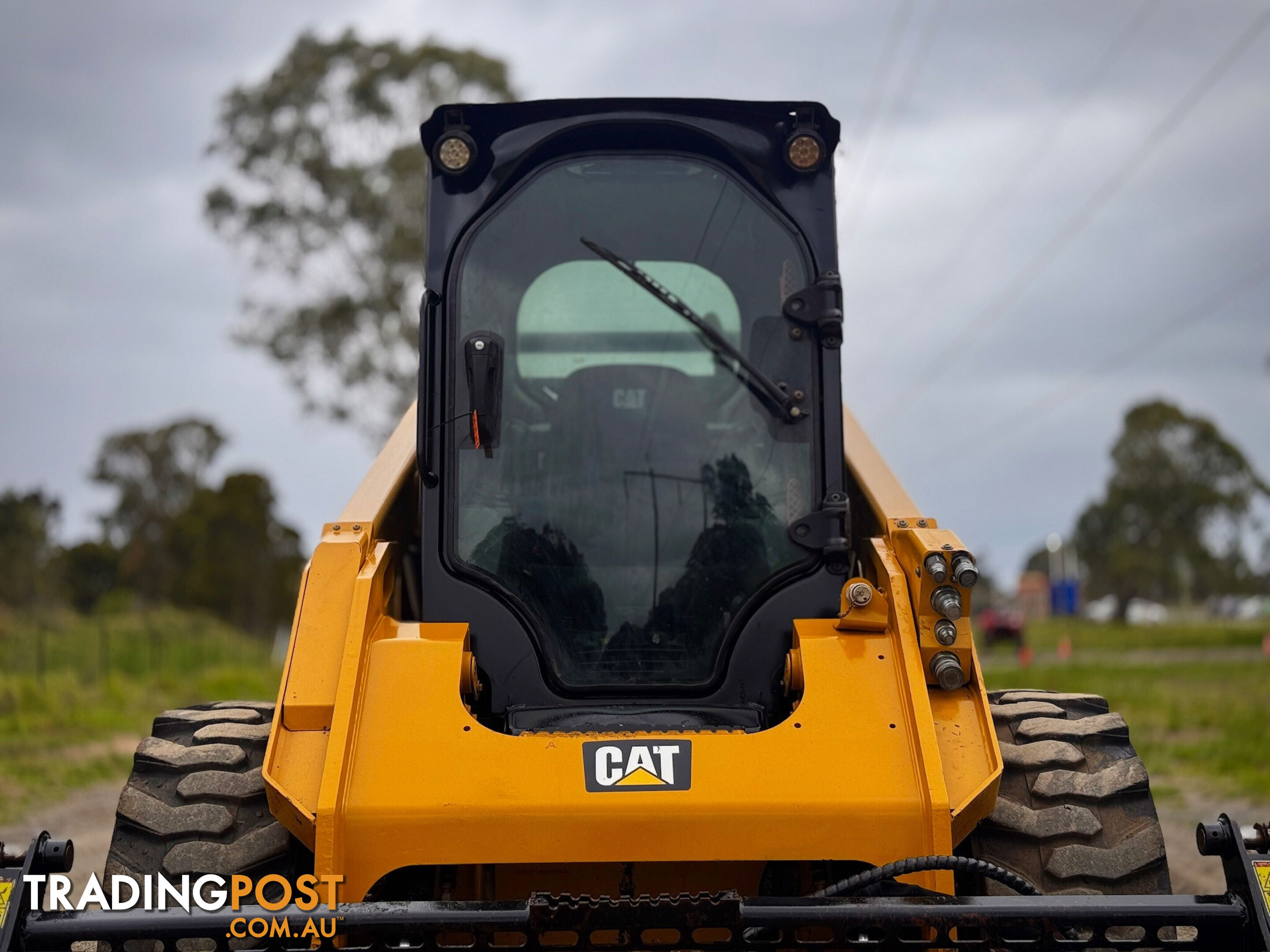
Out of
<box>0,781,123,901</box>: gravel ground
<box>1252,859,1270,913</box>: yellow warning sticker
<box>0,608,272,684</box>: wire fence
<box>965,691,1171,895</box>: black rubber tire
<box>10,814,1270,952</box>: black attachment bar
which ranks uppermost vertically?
<box>0,608,272,684</box>: wire fence

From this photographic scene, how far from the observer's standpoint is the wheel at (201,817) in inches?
127

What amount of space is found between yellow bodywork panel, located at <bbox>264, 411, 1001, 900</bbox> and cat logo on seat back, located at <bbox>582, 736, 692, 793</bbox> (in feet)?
0.07

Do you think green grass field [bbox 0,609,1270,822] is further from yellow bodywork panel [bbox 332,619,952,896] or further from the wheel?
yellow bodywork panel [bbox 332,619,952,896]

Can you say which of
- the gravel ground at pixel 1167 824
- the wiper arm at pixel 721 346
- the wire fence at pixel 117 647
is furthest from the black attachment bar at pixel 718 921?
the wire fence at pixel 117 647

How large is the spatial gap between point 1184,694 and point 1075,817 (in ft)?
47.5

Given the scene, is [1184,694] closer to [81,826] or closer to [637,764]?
[81,826]

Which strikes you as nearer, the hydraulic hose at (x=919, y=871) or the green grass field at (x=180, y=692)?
the hydraulic hose at (x=919, y=871)

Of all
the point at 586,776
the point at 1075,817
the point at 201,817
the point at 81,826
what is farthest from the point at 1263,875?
the point at 81,826

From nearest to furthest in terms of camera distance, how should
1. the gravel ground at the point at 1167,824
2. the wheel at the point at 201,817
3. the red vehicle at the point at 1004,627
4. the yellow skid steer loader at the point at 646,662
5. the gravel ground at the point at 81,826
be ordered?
1. the yellow skid steer loader at the point at 646,662
2. the wheel at the point at 201,817
3. the gravel ground at the point at 1167,824
4. the gravel ground at the point at 81,826
5. the red vehicle at the point at 1004,627

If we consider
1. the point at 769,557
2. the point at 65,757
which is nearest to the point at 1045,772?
the point at 769,557

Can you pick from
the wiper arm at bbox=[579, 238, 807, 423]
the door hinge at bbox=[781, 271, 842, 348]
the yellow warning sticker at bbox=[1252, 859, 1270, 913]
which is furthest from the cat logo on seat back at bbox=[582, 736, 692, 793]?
the door hinge at bbox=[781, 271, 842, 348]

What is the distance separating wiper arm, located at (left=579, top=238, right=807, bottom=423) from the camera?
3990 mm

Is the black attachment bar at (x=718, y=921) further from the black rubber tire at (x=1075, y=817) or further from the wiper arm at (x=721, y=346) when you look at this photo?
the wiper arm at (x=721, y=346)

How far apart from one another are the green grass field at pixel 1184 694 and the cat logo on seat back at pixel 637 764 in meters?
Answer: 3.33
